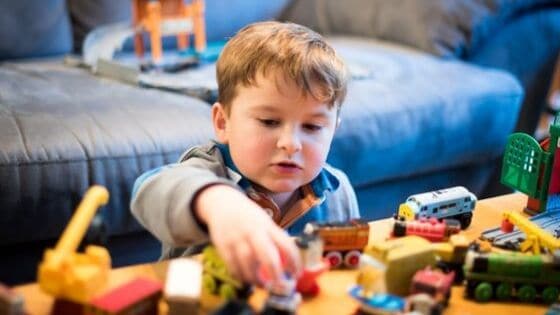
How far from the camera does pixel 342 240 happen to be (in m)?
0.73

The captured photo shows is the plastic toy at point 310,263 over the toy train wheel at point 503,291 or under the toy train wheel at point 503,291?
over

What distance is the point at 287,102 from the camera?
80 centimetres

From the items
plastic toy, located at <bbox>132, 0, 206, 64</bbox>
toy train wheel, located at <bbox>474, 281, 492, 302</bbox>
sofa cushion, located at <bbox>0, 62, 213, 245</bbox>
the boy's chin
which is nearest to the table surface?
toy train wheel, located at <bbox>474, 281, 492, 302</bbox>

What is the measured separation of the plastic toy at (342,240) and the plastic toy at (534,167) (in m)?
0.28

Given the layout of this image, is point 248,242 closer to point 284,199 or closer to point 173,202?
point 173,202

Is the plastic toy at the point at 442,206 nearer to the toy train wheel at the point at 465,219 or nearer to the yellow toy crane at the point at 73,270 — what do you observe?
the toy train wheel at the point at 465,219

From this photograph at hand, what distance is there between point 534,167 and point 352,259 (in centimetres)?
31

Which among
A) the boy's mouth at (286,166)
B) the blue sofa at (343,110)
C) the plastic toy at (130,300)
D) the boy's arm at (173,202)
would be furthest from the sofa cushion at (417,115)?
the plastic toy at (130,300)

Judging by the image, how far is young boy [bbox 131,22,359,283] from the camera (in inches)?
27.1

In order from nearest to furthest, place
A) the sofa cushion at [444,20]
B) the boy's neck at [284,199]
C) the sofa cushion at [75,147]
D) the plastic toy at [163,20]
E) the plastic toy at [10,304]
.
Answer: the plastic toy at [10,304]
the boy's neck at [284,199]
the sofa cushion at [75,147]
the plastic toy at [163,20]
the sofa cushion at [444,20]

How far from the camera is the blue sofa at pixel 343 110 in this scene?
3.68 feet

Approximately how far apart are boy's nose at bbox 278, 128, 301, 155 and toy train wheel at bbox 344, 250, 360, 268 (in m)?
0.13

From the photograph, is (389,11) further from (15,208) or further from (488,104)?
(15,208)

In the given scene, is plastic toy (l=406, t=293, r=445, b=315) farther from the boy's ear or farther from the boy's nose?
the boy's ear
